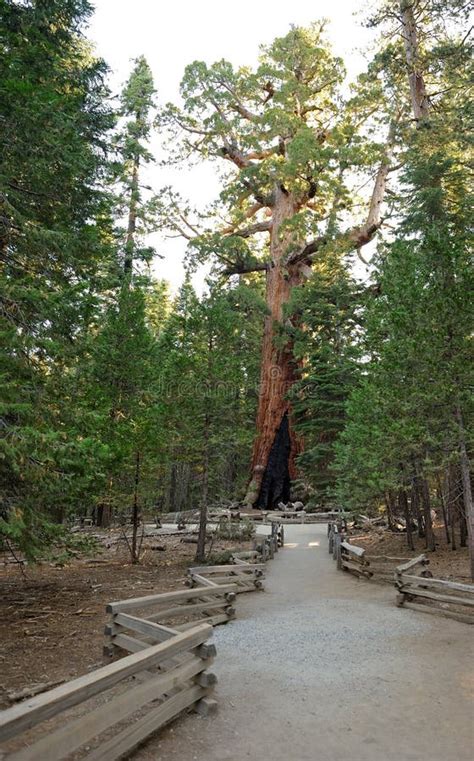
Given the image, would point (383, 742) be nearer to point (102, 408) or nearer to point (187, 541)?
point (102, 408)

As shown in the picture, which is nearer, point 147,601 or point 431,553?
point 147,601

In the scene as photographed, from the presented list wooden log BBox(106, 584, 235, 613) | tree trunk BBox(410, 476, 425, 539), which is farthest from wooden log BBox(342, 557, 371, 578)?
wooden log BBox(106, 584, 235, 613)

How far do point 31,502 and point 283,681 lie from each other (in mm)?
4649

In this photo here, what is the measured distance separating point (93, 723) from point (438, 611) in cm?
823

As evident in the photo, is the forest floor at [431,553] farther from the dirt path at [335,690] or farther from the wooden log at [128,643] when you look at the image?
the wooden log at [128,643]

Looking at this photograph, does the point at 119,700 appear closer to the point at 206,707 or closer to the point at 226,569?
the point at 206,707

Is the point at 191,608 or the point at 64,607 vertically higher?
the point at 191,608

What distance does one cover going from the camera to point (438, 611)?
32.2ft

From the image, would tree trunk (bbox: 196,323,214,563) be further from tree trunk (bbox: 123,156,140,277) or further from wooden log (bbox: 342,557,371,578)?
tree trunk (bbox: 123,156,140,277)

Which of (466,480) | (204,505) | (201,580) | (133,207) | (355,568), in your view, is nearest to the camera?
(201,580)

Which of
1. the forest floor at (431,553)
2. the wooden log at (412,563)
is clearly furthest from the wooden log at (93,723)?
the forest floor at (431,553)

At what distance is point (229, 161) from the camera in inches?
1299

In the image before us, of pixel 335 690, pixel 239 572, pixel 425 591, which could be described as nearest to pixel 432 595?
Answer: pixel 425 591

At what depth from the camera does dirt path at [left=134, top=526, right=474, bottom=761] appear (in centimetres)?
449
